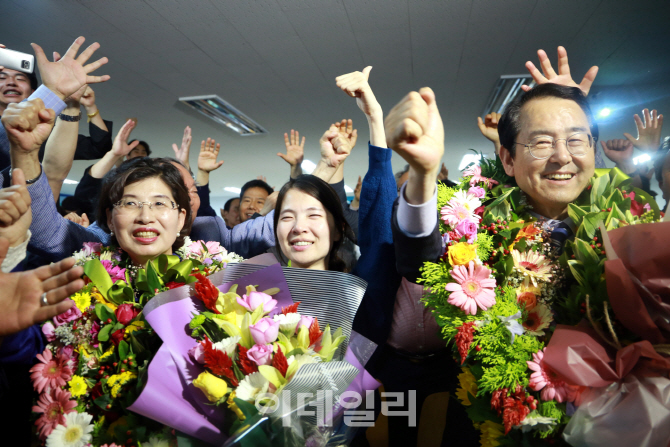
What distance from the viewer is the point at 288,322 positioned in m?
0.94

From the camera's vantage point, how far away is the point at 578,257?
102 cm

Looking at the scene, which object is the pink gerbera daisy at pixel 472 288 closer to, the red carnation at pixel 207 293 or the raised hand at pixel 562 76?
the red carnation at pixel 207 293

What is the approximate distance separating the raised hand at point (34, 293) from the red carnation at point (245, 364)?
13.1 inches

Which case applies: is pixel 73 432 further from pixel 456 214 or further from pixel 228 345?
pixel 456 214

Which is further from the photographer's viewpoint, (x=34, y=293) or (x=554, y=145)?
(x=554, y=145)

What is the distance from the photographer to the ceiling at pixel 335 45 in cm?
385

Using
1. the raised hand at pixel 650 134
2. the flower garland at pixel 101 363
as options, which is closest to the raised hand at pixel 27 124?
the flower garland at pixel 101 363

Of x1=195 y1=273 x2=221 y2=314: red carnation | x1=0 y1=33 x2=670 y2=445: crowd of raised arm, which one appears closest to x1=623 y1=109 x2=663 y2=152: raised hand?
x1=0 y1=33 x2=670 y2=445: crowd of raised arm

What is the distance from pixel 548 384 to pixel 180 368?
2.62 ft

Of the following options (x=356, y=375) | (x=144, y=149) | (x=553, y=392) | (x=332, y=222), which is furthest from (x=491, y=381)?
(x=144, y=149)

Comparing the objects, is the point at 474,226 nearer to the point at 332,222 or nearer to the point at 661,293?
the point at 661,293

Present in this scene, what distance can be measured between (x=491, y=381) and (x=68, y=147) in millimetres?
2077

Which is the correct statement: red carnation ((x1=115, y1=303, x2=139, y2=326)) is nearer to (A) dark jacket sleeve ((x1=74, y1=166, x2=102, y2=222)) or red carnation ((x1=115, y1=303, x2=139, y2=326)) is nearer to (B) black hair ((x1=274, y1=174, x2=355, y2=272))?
(B) black hair ((x1=274, y1=174, x2=355, y2=272))

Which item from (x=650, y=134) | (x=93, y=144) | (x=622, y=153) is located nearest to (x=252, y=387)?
(x=93, y=144)
